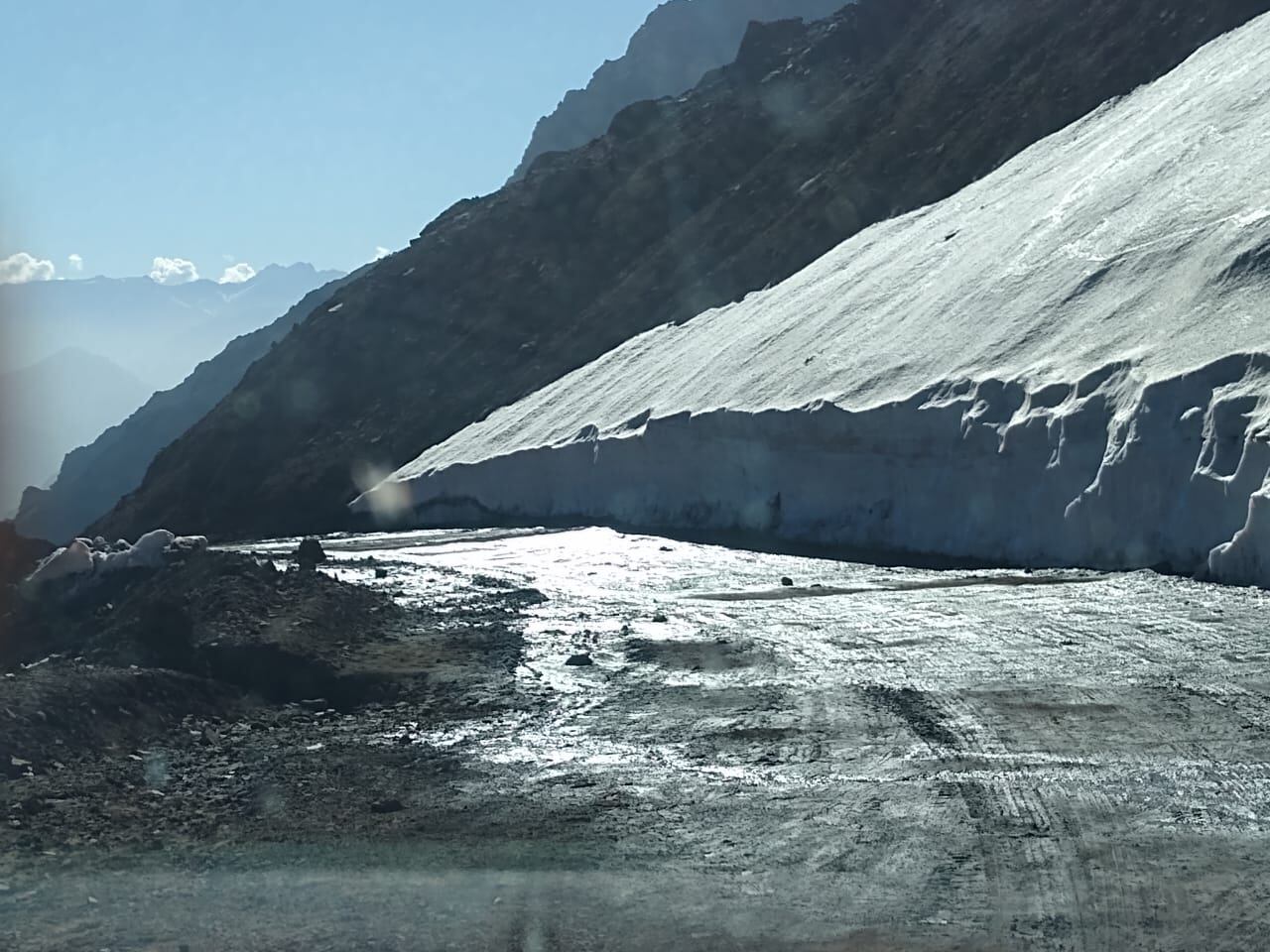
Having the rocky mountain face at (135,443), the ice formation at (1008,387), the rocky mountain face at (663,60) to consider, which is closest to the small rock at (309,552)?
the ice formation at (1008,387)

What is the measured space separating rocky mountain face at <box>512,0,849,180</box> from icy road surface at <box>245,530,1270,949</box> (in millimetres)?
109775

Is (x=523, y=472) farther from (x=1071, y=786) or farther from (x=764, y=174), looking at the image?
(x=1071, y=786)

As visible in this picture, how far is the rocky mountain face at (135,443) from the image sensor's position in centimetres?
9662

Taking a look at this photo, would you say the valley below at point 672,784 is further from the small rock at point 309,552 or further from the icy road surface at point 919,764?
the small rock at point 309,552

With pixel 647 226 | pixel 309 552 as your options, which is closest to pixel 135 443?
pixel 647 226

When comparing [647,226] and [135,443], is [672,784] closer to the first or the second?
[647,226]

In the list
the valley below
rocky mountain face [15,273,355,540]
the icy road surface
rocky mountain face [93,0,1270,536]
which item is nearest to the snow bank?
the valley below

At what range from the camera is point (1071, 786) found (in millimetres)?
8102

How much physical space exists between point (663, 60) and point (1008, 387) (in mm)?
113087

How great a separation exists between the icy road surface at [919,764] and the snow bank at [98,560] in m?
8.60

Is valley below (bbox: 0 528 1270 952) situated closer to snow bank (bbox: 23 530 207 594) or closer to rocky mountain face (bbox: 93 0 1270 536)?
snow bank (bbox: 23 530 207 594)

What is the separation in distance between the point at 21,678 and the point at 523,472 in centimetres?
2607

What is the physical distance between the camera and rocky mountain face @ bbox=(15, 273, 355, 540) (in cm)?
9662

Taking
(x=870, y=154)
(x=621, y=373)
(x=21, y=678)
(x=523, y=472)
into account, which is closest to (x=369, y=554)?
(x=523, y=472)
